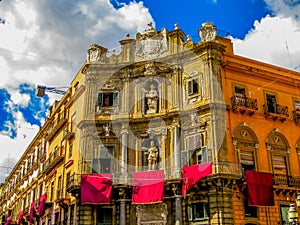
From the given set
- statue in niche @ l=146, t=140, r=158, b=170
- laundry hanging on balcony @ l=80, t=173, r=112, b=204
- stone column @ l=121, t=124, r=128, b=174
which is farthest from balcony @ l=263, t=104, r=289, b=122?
laundry hanging on balcony @ l=80, t=173, r=112, b=204

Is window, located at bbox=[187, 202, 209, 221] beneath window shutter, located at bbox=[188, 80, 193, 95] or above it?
beneath

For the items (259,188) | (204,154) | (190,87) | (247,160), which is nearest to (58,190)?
(204,154)

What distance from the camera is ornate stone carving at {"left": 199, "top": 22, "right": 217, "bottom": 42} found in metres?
27.6

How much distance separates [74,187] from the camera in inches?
1053

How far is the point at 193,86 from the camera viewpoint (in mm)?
27594

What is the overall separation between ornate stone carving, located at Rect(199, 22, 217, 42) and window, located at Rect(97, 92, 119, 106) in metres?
7.38

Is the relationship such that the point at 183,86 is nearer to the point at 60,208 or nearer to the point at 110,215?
the point at 110,215

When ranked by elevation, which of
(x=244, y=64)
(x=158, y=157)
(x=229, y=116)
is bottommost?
(x=158, y=157)

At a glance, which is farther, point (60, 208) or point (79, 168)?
point (60, 208)

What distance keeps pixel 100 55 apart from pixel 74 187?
33.3 feet

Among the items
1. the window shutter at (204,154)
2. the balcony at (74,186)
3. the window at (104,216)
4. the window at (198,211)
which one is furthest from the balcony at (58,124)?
the window at (198,211)

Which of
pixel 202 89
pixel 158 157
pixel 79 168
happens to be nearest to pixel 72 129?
pixel 79 168

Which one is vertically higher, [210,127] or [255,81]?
[255,81]

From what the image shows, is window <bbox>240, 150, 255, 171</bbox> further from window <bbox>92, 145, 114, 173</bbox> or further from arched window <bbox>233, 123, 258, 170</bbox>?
window <bbox>92, 145, 114, 173</bbox>
